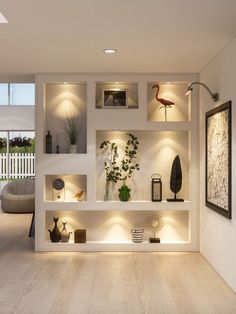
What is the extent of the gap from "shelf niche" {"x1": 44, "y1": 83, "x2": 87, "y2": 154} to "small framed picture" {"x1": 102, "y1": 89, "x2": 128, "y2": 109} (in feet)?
1.14

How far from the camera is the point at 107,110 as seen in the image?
632cm

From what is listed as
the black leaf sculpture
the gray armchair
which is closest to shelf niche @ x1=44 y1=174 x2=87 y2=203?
the black leaf sculpture

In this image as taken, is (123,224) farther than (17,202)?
No

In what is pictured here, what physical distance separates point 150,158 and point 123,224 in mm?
1040

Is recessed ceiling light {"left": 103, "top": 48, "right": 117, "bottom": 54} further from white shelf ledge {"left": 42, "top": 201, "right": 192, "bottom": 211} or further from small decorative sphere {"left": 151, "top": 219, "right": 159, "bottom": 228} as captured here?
small decorative sphere {"left": 151, "top": 219, "right": 159, "bottom": 228}

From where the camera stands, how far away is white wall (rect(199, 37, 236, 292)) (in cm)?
445

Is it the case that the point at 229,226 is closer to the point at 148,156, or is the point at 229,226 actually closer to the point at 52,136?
the point at 148,156

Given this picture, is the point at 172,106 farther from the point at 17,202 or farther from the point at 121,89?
the point at 17,202

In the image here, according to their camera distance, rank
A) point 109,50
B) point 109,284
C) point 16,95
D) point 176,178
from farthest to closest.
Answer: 1. point 16,95
2. point 176,178
3. point 109,50
4. point 109,284

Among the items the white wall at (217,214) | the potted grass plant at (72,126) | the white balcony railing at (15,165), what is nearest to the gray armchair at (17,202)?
the white balcony railing at (15,165)

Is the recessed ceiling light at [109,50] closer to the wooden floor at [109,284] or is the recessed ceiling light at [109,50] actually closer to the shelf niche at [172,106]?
the shelf niche at [172,106]

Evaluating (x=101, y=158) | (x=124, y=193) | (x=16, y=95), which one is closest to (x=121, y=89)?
(x=101, y=158)

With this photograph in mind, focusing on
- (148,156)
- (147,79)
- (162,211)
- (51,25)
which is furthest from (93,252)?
(51,25)

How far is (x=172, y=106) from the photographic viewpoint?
21.6ft
